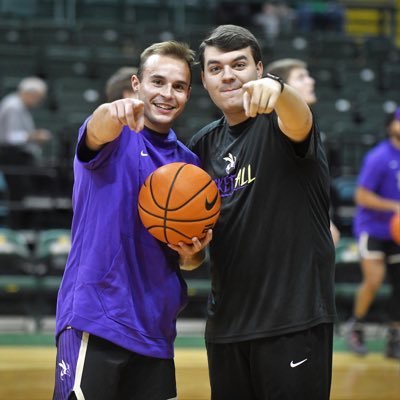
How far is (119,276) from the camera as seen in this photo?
297 centimetres

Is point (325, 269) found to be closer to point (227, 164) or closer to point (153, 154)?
point (227, 164)

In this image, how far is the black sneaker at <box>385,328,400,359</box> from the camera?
24.0ft

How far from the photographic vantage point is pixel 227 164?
3.29 m

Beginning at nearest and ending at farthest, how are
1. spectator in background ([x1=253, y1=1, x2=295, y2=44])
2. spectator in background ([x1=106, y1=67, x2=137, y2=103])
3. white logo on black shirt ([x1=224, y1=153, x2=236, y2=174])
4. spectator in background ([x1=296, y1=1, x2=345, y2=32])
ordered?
1. white logo on black shirt ([x1=224, y1=153, x2=236, y2=174])
2. spectator in background ([x1=106, y1=67, x2=137, y2=103])
3. spectator in background ([x1=253, y1=1, x2=295, y2=44])
4. spectator in background ([x1=296, y1=1, x2=345, y2=32])

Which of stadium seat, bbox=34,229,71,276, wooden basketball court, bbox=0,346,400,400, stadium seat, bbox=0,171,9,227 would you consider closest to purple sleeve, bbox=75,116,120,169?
wooden basketball court, bbox=0,346,400,400

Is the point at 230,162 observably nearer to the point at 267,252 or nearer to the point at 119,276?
the point at 267,252

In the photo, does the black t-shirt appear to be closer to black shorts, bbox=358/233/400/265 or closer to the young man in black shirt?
the young man in black shirt

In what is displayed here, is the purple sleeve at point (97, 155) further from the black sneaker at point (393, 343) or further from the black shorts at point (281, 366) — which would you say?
the black sneaker at point (393, 343)

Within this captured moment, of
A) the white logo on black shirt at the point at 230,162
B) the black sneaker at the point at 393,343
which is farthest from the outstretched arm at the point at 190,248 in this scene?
the black sneaker at the point at 393,343

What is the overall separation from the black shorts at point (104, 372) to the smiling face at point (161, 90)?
2.67 feet

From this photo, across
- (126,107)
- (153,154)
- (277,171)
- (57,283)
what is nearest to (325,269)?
(277,171)

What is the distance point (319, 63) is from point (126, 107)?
1035cm

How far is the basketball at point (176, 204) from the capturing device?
2.97m

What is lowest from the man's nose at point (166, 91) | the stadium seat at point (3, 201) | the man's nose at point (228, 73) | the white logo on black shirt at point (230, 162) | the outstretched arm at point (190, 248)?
the stadium seat at point (3, 201)
